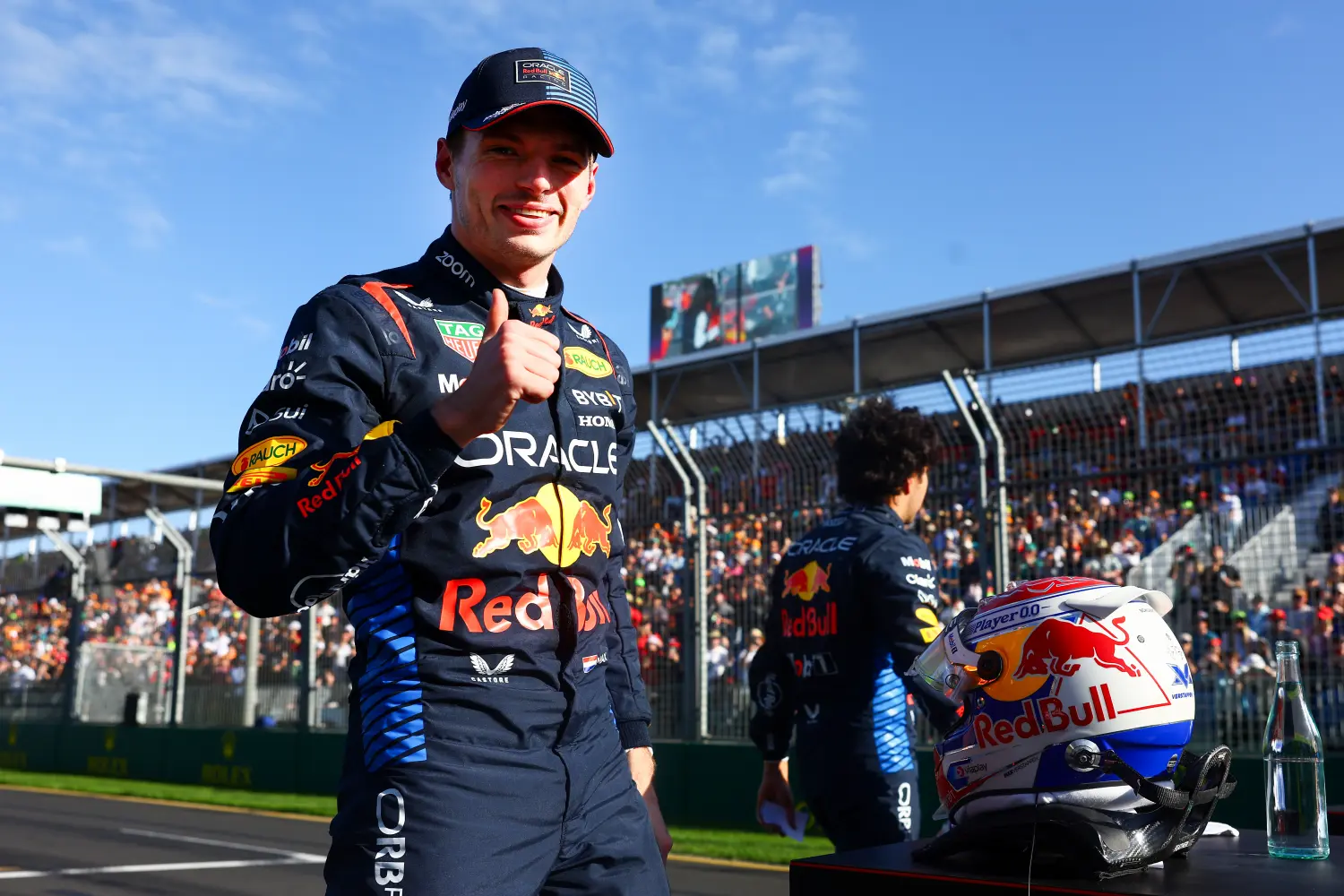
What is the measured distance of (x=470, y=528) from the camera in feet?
6.40

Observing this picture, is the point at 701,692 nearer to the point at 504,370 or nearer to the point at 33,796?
the point at 33,796

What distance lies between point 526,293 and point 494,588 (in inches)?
23.0

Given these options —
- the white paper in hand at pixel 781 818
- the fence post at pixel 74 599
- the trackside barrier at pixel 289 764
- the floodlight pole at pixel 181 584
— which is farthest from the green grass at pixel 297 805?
the fence post at pixel 74 599

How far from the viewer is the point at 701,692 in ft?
35.5

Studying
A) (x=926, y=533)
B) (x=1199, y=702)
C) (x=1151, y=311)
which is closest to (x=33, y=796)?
(x=926, y=533)

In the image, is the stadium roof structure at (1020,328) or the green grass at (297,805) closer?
the green grass at (297,805)

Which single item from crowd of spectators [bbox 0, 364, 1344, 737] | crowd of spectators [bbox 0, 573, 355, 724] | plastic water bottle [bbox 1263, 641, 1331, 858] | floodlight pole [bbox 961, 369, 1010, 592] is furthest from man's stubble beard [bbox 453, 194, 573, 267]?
crowd of spectators [bbox 0, 573, 355, 724]

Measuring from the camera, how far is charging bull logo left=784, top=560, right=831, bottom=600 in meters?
4.18

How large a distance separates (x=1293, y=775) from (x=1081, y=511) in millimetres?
6699

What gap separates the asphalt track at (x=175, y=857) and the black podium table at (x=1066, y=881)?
19.1 feet

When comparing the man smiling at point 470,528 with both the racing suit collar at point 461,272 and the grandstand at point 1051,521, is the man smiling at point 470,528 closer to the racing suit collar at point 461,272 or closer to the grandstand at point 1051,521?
the racing suit collar at point 461,272

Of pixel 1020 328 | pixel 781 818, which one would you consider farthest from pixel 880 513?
pixel 1020 328

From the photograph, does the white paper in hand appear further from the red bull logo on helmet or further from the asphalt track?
the asphalt track

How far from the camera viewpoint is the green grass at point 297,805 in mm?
9367
